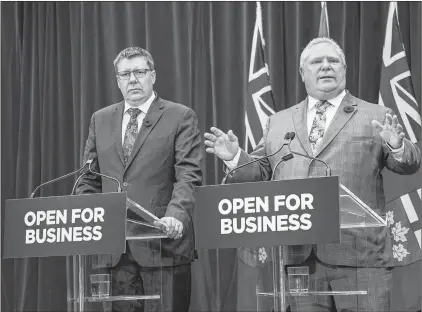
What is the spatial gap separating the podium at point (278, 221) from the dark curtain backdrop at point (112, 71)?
8.21 feet

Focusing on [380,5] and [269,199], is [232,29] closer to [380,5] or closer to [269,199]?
[380,5]

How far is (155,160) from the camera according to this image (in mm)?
3283

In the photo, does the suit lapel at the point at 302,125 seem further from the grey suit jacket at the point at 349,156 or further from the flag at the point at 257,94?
the flag at the point at 257,94

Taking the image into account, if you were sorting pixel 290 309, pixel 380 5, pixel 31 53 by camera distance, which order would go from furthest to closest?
pixel 31 53 < pixel 380 5 < pixel 290 309

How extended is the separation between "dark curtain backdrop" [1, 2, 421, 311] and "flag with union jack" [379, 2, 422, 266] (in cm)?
28

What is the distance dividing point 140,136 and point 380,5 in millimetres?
2428

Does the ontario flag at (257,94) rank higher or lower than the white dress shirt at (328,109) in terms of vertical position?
higher

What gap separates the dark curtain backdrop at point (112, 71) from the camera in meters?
5.00

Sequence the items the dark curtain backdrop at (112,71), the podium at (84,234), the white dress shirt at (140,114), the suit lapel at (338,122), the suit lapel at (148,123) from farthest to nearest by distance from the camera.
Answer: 1. the dark curtain backdrop at (112,71)
2. the white dress shirt at (140,114)
3. the suit lapel at (148,123)
4. the suit lapel at (338,122)
5. the podium at (84,234)

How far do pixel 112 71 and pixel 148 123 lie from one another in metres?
2.03

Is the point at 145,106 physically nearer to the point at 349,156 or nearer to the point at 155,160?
the point at 155,160

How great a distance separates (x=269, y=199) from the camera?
2385 millimetres

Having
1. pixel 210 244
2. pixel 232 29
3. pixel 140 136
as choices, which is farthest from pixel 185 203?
pixel 232 29

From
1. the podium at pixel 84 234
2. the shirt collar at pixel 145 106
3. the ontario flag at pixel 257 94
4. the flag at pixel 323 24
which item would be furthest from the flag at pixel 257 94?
the podium at pixel 84 234
